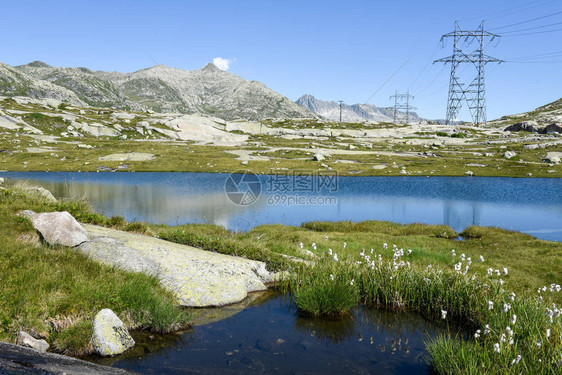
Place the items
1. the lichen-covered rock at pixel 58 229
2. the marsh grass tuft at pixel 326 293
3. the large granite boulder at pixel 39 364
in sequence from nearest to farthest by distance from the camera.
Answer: the large granite boulder at pixel 39 364 < the marsh grass tuft at pixel 326 293 < the lichen-covered rock at pixel 58 229

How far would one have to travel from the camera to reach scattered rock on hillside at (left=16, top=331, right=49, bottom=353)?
301 inches

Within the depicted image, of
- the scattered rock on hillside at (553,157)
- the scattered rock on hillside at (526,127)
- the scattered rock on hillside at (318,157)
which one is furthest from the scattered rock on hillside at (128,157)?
the scattered rock on hillside at (526,127)

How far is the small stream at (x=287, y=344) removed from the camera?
27.3 ft

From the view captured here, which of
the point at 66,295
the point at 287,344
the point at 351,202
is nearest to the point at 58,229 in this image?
the point at 66,295

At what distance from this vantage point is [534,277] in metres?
19.0

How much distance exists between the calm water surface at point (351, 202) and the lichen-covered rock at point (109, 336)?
2375 cm

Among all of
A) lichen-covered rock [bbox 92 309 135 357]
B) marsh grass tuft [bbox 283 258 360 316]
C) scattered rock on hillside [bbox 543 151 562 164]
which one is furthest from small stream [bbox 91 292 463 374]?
scattered rock on hillside [bbox 543 151 562 164]

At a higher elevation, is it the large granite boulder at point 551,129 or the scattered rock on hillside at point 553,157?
the large granite boulder at point 551,129

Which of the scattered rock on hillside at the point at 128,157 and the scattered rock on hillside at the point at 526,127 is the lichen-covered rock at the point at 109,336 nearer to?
the scattered rock on hillside at the point at 128,157

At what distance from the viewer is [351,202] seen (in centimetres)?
5156

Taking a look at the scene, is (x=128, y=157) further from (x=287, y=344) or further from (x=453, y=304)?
(x=453, y=304)

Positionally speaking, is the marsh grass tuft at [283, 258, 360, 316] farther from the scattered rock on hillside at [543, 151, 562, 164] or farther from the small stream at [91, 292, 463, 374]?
the scattered rock on hillside at [543, 151, 562, 164]

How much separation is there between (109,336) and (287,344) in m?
4.57

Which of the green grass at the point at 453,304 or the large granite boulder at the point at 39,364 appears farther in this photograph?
the green grass at the point at 453,304
